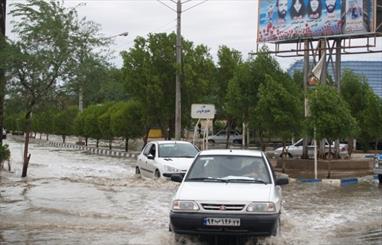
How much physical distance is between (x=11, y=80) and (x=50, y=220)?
27.2ft

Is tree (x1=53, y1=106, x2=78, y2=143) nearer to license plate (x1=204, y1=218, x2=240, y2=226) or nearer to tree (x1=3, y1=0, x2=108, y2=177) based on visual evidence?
tree (x1=3, y1=0, x2=108, y2=177)

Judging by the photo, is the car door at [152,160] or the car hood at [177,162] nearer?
the car hood at [177,162]

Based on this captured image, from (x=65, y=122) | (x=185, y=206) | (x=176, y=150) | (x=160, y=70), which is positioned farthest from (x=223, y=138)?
(x=185, y=206)

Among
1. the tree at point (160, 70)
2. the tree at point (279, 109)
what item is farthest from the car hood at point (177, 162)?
the tree at point (160, 70)

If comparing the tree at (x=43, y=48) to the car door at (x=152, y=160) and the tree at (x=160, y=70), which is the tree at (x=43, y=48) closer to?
the car door at (x=152, y=160)

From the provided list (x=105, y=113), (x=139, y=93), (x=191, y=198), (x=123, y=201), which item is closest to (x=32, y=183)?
(x=123, y=201)

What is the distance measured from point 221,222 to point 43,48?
12.0 m

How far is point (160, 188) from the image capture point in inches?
713

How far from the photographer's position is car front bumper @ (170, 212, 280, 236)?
8602 millimetres

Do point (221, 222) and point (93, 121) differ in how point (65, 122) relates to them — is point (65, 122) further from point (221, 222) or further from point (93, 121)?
point (221, 222)

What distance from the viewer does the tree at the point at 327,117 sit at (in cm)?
2255

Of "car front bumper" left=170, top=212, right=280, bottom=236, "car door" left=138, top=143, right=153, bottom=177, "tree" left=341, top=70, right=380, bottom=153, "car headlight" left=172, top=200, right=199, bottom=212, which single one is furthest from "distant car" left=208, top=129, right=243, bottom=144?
"car front bumper" left=170, top=212, right=280, bottom=236

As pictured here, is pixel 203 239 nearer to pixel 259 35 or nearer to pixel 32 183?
pixel 32 183

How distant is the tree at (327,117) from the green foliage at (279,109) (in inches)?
82.0
